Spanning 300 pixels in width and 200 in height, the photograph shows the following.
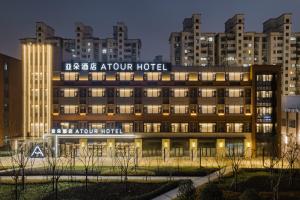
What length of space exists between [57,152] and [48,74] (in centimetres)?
1401

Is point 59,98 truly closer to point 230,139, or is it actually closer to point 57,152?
point 57,152

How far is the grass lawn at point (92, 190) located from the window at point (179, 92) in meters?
28.7

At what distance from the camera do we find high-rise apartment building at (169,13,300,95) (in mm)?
119312

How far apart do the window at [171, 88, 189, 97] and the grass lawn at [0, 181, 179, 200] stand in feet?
94.3

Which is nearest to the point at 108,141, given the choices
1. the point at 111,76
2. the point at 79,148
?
the point at 79,148

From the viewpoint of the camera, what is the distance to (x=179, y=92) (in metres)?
68.0

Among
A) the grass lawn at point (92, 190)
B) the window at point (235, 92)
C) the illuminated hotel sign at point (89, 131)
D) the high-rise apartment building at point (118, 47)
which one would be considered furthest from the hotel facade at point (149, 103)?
the high-rise apartment building at point (118, 47)

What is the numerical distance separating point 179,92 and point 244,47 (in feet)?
196

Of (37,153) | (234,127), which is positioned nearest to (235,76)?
(234,127)

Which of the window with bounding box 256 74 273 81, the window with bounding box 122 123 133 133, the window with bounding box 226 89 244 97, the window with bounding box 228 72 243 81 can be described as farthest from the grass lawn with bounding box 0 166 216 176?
the window with bounding box 256 74 273 81

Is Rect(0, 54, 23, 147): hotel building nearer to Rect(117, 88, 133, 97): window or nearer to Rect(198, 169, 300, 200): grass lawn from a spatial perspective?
Rect(117, 88, 133, 97): window

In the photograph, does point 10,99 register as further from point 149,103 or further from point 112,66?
point 149,103

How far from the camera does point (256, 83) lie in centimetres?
6662

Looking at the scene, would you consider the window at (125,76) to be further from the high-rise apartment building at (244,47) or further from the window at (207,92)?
the high-rise apartment building at (244,47)
